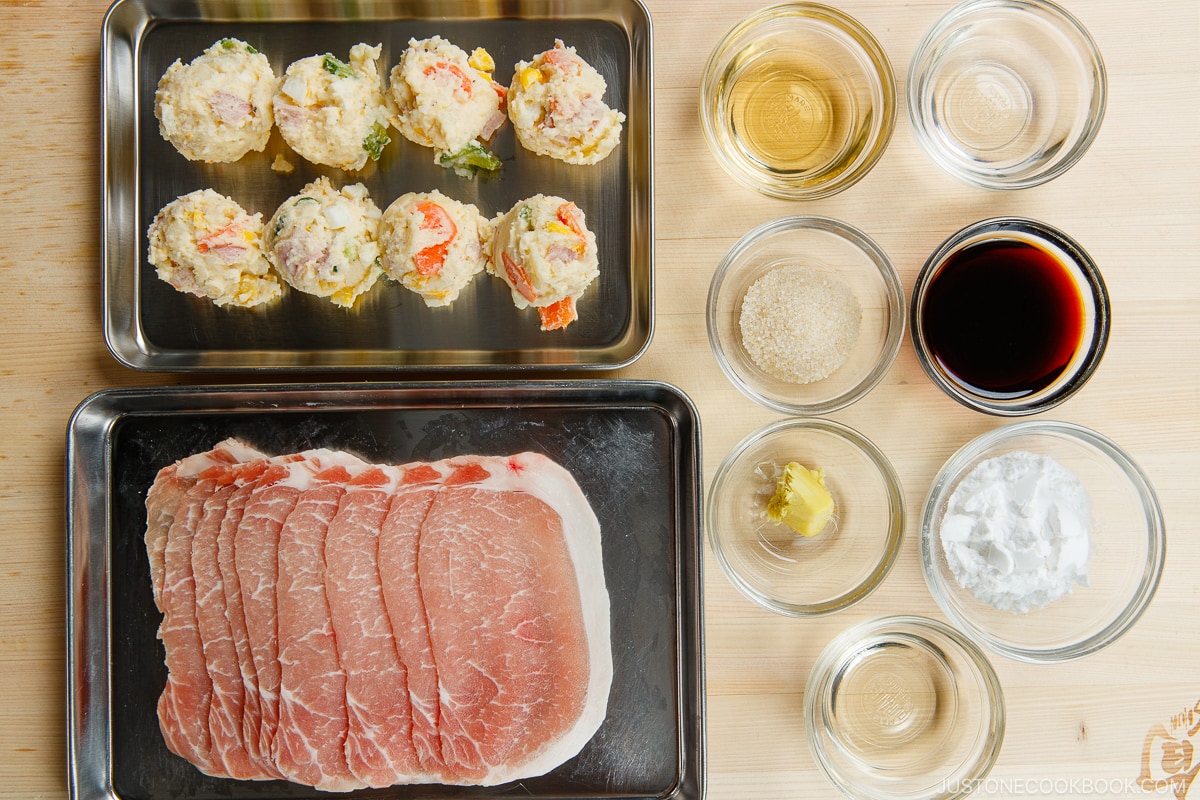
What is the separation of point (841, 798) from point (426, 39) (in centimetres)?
225

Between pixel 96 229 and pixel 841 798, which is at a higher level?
pixel 96 229

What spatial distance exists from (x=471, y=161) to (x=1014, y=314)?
56.1 inches

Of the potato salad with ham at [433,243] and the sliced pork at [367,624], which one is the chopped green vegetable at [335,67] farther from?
the sliced pork at [367,624]

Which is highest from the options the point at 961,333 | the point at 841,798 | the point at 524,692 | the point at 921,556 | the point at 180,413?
the point at 961,333

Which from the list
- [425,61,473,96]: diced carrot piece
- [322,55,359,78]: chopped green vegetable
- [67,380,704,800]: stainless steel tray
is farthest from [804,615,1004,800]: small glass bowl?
[322,55,359,78]: chopped green vegetable

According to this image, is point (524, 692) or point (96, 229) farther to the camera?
point (96, 229)

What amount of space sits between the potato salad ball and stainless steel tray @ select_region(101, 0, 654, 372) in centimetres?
5

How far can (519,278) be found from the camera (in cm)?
182

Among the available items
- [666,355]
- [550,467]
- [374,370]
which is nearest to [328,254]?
[374,370]

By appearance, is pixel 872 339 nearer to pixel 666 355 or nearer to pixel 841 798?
pixel 666 355

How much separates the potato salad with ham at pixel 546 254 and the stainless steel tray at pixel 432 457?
21 cm

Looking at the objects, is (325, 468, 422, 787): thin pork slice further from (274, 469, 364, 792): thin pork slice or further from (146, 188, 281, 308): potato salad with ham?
(146, 188, 281, 308): potato salad with ham

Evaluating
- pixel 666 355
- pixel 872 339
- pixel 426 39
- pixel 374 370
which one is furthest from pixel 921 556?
pixel 426 39

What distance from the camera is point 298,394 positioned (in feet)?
6.14
